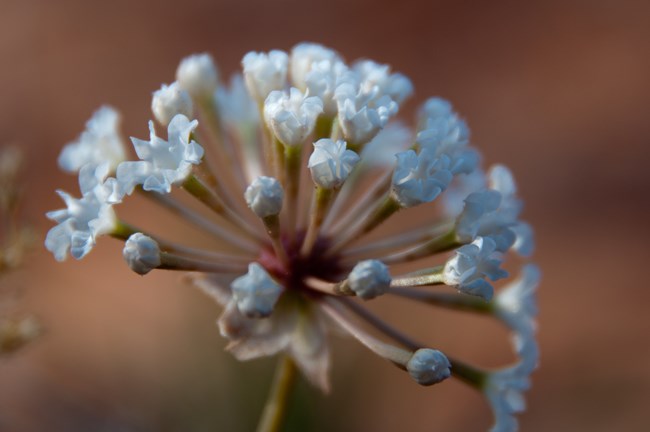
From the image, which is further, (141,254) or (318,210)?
(318,210)

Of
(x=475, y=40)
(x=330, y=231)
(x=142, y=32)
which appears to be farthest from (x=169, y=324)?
(x=475, y=40)

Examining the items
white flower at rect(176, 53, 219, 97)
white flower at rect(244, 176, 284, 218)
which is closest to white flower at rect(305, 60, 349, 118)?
white flower at rect(244, 176, 284, 218)

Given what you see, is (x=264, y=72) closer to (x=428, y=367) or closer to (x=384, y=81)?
(x=384, y=81)

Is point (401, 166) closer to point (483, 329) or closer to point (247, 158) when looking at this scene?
point (247, 158)

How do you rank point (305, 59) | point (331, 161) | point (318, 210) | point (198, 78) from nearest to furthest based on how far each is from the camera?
point (331, 161) < point (318, 210) < point (305, 59) < point (198, 78)

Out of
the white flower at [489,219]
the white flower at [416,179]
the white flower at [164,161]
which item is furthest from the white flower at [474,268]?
the white flower at [164,161]

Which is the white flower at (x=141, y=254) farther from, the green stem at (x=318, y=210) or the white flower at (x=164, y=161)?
the green stem at (x=318, y=210)

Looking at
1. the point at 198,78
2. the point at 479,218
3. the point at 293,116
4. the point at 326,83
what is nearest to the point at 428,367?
the point at 479,218

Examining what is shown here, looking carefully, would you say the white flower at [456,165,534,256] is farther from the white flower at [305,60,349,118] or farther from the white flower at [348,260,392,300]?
the white flower at [305,60,349,118]
